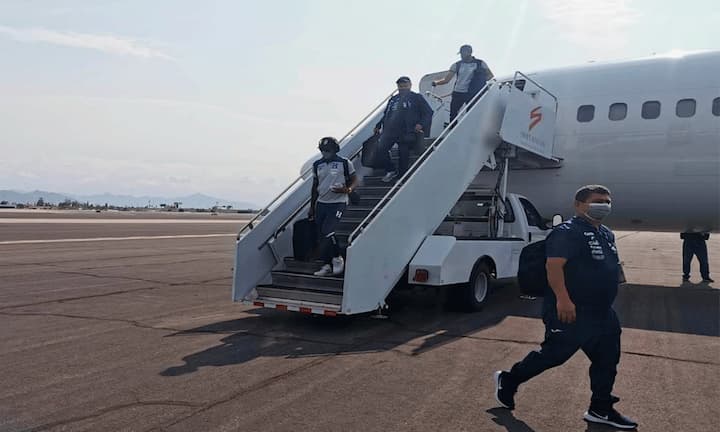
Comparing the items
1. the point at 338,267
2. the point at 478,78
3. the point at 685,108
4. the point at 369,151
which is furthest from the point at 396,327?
the point at 685,108

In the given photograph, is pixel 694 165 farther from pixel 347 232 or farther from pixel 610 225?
pixel 347 232

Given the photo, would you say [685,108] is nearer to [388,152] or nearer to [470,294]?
[388,152]

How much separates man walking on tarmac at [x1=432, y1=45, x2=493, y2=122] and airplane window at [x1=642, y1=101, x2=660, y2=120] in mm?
2813

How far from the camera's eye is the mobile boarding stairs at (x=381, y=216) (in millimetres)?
7094

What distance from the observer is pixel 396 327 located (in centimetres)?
748

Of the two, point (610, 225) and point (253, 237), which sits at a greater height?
point (610, 225)

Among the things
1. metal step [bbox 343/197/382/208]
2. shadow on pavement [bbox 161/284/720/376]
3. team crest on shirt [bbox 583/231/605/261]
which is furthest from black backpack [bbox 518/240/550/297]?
metal step [bbox 343/197/382/208]

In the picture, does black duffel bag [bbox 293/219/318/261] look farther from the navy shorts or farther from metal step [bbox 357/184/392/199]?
metal step [bbox 357/184/392/199]

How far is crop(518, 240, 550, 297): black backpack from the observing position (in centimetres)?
456

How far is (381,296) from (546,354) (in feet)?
10.3

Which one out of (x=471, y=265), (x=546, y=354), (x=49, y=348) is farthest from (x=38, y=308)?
(x=546, y=354)

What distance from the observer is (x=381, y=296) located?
7.28 meters

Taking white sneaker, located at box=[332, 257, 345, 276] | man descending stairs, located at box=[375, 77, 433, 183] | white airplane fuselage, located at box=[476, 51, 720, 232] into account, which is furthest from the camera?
white airplane fuselage, located at box=[476, 51, 720, 232]

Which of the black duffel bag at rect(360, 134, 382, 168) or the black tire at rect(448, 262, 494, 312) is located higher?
the black duffel bag at rect(360, 134, 382, 168)
